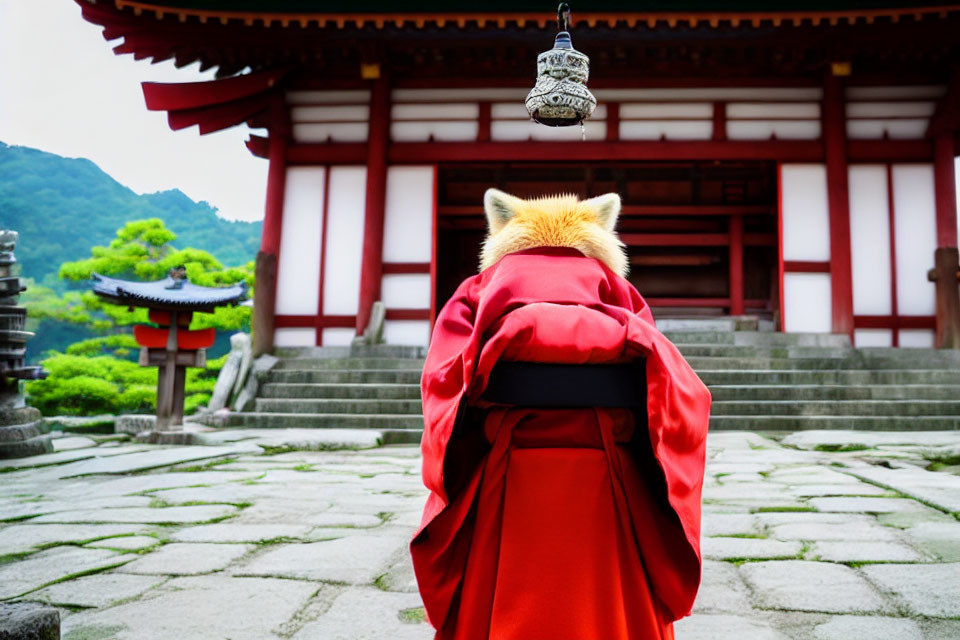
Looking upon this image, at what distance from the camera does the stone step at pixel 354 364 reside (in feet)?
28.8

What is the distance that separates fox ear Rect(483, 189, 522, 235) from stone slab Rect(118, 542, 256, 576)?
5.75 ft

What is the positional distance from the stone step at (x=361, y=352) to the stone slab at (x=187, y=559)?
611cm

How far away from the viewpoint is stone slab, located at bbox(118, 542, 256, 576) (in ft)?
8.62

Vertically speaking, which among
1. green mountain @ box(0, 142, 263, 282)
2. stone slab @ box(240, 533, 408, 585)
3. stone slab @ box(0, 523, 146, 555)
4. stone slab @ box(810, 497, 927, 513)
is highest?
green mountain @ box(0, 142, 263, 282)

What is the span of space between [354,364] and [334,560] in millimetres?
6254

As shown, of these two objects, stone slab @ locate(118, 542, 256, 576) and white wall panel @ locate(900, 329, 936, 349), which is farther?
white wall panel @ locate(900, 329, 936, 349)

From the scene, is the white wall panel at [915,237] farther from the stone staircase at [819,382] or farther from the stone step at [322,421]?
the stone step at [322,421]

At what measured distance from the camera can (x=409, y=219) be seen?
1011 centimetres

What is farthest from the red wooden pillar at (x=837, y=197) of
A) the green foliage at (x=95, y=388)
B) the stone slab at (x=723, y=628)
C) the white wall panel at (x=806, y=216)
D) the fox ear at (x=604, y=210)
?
the green foliage at (x=95, y=388)

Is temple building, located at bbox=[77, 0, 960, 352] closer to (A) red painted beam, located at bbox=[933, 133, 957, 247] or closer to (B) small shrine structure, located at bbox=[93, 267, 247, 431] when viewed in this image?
(A) red painted beam, located at bbox=[933, 133, 957, 247]

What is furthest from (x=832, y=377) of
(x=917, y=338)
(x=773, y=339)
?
(x=917, y=338)

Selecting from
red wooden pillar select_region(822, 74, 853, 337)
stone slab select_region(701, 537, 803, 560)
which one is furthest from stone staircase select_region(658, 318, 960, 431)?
stone slab select_region(701, 537, 803, 560)

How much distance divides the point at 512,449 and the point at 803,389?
23.0ft

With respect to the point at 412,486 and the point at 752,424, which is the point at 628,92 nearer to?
the point at 752,424
